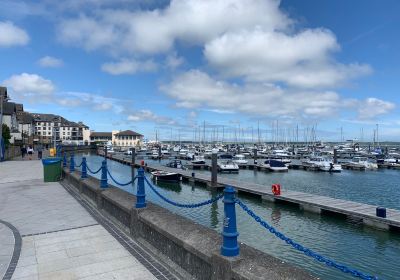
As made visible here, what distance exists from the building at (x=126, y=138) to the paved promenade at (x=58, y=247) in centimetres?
16778

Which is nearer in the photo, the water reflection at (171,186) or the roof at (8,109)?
the water reflection at (171,186)

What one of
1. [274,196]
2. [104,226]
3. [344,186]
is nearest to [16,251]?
[104,226]

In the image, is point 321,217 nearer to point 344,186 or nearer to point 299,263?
point 299,263

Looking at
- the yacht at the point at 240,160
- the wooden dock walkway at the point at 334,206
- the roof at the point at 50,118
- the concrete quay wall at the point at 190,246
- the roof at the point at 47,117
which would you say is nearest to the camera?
the concrete quay wall at the point at 190,246

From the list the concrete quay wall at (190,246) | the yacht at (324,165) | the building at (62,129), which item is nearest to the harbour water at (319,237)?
the concrete quay wall at (190,246)

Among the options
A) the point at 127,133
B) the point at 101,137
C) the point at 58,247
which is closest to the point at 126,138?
the point at 127,133

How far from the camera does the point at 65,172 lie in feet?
68.0

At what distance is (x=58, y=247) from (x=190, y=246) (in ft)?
12.1

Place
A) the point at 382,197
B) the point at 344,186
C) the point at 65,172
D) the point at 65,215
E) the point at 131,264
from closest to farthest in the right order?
the point at 131,264 → the point at 65,215 → the point at 65,172 → the point at 382,197 → the point at 344,186

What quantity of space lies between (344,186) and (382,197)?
8.57 m

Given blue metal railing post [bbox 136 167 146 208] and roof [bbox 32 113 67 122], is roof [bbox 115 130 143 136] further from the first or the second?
blue metal railing post [bbox 136 167 146 208]

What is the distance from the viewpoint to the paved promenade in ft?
20.9

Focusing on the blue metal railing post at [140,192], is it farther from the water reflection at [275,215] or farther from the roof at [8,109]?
the roof at [8,109]

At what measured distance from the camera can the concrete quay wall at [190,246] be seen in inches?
186
